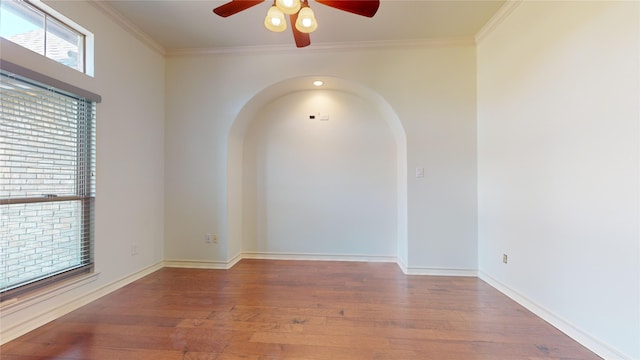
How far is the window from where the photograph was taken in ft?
5.91

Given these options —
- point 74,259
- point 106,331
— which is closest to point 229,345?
point 106,331

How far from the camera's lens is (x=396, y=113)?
3.14 metres

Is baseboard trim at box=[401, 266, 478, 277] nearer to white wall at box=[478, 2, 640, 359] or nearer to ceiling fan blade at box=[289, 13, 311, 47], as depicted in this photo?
white wall at box=[478, 2, 640, 359]

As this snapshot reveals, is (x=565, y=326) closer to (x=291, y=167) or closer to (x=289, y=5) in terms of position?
(x=289, y=5)

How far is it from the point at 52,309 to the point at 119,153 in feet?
4.70

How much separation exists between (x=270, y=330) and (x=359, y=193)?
7.08ft

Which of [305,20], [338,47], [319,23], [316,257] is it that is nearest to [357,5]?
[305,20]

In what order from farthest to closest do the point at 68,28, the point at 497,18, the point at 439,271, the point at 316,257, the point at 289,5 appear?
1. the point at 316,257
2. the point at 439,271
3. the point at 497,18
4. the point at 68,28
5. the point at 289,5

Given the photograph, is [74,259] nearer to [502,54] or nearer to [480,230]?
[480,230]

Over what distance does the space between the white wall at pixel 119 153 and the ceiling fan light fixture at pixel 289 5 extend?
1860 millimetres

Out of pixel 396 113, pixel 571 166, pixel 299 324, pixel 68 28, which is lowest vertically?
pixel 299 324

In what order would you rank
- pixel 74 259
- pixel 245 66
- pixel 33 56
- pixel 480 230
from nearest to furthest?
1. pixel 33 56
2. pixel 74 259
3. pixel 480 230
4. pixel 245 66

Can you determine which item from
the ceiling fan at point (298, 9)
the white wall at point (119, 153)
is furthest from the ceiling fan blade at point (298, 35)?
the white wall at point (119, 153)

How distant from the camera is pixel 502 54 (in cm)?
261
